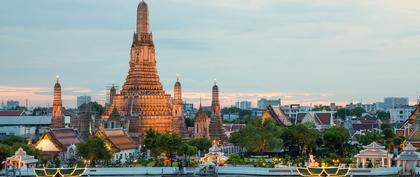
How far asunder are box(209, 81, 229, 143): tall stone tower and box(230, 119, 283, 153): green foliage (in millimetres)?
17733

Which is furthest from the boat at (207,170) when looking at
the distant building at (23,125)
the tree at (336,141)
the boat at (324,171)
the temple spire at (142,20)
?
the distant building at (23,125)

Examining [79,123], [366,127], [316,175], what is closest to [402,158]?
[316,175]

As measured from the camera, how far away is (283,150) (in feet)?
253

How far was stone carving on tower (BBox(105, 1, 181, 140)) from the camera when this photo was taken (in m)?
88.1

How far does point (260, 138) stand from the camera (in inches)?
2753

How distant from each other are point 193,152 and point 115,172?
2058 cm

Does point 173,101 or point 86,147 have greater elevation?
point 173,101

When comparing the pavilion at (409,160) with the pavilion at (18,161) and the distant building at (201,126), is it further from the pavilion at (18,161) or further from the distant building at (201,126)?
the distant building at (201,126)

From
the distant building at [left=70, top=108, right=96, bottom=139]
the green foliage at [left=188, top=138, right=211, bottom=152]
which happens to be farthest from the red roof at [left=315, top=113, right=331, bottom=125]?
the distant building at [left=70, top=108, right=96, bottom=139]

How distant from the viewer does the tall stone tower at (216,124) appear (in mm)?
90625

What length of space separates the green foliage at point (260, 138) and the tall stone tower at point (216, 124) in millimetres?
17733

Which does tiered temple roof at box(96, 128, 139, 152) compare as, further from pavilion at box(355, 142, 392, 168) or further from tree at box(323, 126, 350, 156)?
pavilion at box(355, 142, 392, 168)

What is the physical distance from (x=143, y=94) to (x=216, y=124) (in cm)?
1014

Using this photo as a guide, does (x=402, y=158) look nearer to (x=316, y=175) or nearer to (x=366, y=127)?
(x=316, y=175)
